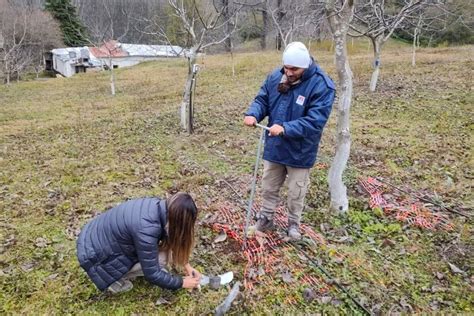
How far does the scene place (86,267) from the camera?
286 centimetres

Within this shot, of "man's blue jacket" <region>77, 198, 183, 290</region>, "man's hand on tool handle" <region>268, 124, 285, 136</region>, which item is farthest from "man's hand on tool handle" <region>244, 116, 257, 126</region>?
"man's blue jacket" <region>77, 198, 183, 290</region>

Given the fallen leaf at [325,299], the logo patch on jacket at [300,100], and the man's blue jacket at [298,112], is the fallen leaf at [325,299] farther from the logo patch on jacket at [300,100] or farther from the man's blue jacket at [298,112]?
the logo patch on jacket at [300,100]

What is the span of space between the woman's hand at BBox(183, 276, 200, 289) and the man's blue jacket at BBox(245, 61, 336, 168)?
1380 millimetres

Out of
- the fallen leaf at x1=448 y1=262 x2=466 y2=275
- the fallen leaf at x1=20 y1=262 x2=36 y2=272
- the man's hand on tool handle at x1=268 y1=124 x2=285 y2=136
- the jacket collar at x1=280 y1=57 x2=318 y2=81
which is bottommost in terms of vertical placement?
the fallen leaf at x1=20 y1=262 x2=36 y2=272

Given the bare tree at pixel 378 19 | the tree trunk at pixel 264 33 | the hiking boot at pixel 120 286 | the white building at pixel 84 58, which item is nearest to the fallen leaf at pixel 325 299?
the hiking boot at pixel 120 286

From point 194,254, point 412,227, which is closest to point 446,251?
point 412,227

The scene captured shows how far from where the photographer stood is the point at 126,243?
9.13ft

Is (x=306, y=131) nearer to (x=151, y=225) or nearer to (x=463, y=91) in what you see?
(x=151, y=225)

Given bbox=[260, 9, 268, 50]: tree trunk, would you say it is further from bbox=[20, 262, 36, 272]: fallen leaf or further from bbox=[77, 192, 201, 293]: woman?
bbox=[77, 192, 201, 293]: woman

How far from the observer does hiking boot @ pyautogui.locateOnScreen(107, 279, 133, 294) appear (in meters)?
3.11

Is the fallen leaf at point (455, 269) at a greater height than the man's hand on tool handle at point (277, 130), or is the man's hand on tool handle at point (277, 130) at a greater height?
the man's hand on tool handle at point (277, 130)

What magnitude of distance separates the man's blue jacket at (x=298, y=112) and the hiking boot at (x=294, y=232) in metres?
0.79

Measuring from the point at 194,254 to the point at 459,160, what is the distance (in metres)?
5.12

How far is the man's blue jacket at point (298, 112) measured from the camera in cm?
324
